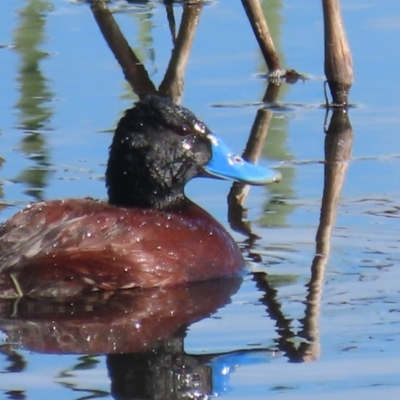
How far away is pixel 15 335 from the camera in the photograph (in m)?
6.77

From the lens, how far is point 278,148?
9.59m

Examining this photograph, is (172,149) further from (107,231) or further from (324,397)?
(324,397)

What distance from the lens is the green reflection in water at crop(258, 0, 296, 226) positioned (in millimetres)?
8367

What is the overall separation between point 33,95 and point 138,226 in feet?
10.9

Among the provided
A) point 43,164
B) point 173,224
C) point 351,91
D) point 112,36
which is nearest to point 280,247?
point 173,224

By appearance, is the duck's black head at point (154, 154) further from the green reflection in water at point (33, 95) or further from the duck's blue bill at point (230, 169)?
the green reflection in water at point (33, 95)

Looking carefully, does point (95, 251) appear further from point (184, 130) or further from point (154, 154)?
point (184, 130)

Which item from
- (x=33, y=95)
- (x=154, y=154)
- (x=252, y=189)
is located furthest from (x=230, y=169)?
(x=33, y=95)

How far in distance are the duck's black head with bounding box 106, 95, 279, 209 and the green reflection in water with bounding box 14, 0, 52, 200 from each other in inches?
36.5

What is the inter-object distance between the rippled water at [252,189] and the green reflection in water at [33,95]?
0.01 meters

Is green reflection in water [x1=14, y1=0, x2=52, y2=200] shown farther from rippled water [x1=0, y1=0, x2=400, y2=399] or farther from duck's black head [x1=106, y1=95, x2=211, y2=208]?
duck's black head [x1=106, y1=95, x2=211, y2=208]

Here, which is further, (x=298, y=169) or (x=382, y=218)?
A: (x=298, y=169)

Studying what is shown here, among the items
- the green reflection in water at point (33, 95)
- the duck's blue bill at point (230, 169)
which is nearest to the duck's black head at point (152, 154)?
the duck's blue bill at point (230, 169)

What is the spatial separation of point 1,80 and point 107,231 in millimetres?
3789
